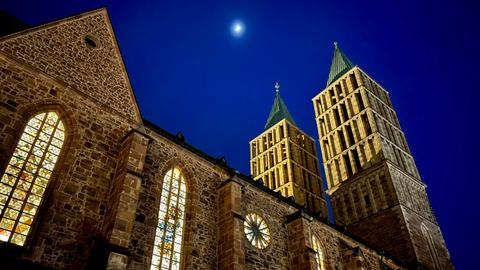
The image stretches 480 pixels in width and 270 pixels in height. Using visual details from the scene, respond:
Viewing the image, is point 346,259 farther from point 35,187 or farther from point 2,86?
point 2,86

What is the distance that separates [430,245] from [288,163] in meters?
15.8

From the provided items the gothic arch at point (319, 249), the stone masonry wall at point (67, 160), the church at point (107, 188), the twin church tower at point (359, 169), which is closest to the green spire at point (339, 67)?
the twin church tower at point (359, 169)

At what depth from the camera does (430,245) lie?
30.3 m

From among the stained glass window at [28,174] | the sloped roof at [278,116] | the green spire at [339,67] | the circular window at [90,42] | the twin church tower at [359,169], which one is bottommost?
the stained glass window at [28,174]

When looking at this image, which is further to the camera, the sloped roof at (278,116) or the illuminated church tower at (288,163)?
the sloped roof at (278,116)

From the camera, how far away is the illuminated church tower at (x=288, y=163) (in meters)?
39.2

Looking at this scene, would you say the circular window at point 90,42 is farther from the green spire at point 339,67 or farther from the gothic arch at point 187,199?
the green spire at point 339,67

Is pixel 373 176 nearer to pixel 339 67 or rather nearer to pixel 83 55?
pixel 339 67

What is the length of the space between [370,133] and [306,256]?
21.8 m

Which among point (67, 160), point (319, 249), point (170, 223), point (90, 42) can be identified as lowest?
point (170, 223)

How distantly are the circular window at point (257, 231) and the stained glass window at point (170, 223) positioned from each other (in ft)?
12.5

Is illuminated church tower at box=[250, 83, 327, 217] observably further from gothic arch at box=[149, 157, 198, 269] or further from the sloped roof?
gothic arch at box=[149, 157, 198, 269]

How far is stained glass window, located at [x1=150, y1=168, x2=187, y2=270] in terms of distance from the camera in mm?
13086

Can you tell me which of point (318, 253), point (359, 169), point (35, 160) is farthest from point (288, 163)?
point (35, 160)
